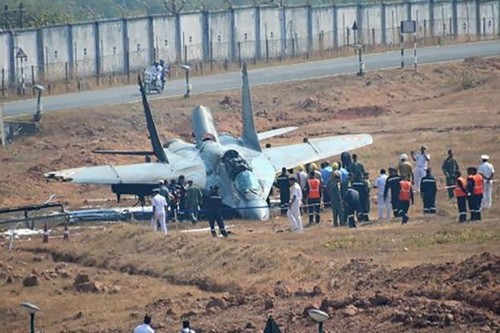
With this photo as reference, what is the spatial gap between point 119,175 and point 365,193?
9.81 m

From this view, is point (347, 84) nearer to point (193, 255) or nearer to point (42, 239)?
point (42, 239)

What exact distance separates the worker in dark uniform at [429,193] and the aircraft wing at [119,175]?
9.21 metres

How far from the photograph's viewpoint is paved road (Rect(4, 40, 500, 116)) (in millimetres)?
74688

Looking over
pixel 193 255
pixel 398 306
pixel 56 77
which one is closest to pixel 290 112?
pixel 56 77

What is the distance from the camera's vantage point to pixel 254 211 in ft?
155

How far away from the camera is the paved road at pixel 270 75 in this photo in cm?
7469

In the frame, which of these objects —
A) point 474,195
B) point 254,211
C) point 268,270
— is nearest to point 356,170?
point 254,211

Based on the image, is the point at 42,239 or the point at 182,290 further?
the point at 42,239

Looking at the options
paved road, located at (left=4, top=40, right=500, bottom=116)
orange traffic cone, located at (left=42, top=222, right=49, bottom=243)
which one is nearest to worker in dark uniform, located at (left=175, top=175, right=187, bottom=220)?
orange traffic cone, located at (left=42, top=222, right=49, bottom=243)

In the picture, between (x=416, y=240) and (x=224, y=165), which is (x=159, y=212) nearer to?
(x=224, y=165)

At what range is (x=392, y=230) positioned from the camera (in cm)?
4134

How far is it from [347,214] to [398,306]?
517 inches

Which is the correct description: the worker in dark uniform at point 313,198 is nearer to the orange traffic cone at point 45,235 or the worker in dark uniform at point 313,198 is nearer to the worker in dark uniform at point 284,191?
the worker in dark uniform at point 284,191

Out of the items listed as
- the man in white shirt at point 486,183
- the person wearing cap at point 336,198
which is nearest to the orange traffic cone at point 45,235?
the person wearing cap at point 336,198
